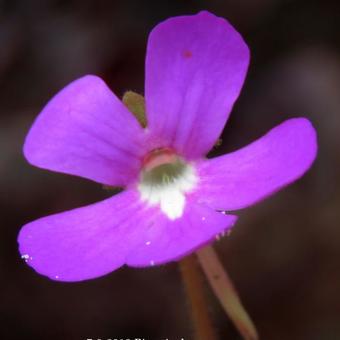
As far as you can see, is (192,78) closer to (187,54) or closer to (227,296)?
(187,54)

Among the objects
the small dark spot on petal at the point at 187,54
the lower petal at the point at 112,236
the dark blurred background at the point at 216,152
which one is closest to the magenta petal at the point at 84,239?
the lower petal at the point at 112,236

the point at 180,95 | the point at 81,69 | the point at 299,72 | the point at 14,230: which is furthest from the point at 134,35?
the point at 180,95

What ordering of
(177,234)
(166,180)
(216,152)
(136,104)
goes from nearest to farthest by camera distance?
(177,234) → (136,104) → (166,180) → (216,152)

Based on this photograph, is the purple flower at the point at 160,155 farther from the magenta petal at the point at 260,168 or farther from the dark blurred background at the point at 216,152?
the dark blurred background at the point at 216,152

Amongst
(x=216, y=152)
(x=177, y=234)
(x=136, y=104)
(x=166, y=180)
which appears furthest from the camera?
(x=216, y=152)

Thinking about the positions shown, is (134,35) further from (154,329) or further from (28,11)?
(154,329)

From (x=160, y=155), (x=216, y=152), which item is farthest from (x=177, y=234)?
(x=216, y=152)

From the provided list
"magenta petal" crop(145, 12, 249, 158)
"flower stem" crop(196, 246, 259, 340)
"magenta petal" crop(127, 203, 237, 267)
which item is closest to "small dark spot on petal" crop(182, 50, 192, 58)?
"magenta petal" crop(145, 12, 249, 158)
